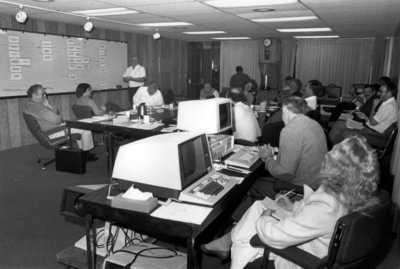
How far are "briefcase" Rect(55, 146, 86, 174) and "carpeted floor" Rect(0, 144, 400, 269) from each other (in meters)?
0.09

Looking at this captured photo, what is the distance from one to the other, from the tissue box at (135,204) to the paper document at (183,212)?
0.14ft

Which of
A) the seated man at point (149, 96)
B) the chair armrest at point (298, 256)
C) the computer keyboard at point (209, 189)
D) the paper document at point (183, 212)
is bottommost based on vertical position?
the chair armrest at point (298, 256)

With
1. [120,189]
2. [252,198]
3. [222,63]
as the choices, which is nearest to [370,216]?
[120,189]

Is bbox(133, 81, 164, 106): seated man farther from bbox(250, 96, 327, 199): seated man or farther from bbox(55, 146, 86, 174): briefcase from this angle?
bbox(250, 96, 327, 199): seated man

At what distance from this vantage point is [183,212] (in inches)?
79.4

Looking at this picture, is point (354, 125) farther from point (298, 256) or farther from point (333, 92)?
point (298, 256)

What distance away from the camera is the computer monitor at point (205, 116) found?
3.33 m

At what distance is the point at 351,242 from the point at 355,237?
0.10 feet

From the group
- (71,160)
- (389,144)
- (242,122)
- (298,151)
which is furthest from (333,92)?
(71,160)

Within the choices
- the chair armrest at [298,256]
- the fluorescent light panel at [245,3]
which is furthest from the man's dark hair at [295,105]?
the fluorescent light panel at [245,3]

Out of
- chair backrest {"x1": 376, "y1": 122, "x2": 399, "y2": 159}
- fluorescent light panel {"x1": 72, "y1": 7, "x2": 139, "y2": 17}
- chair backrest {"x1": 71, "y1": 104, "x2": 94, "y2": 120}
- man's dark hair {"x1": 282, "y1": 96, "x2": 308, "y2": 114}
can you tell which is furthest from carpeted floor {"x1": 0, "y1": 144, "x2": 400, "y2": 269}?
fluorescent light panel {"x1": 72, "y1": 7, "x2": 139, "y2": 17}

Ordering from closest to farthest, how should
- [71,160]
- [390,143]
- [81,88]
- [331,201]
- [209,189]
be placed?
[331,201]
[209,189]
[390,143]
[71,160]
[81,88]

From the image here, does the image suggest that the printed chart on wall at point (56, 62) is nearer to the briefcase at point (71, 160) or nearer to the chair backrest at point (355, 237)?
the briefcase at point (71, 160)

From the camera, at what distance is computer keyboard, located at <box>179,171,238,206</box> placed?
2102mm
